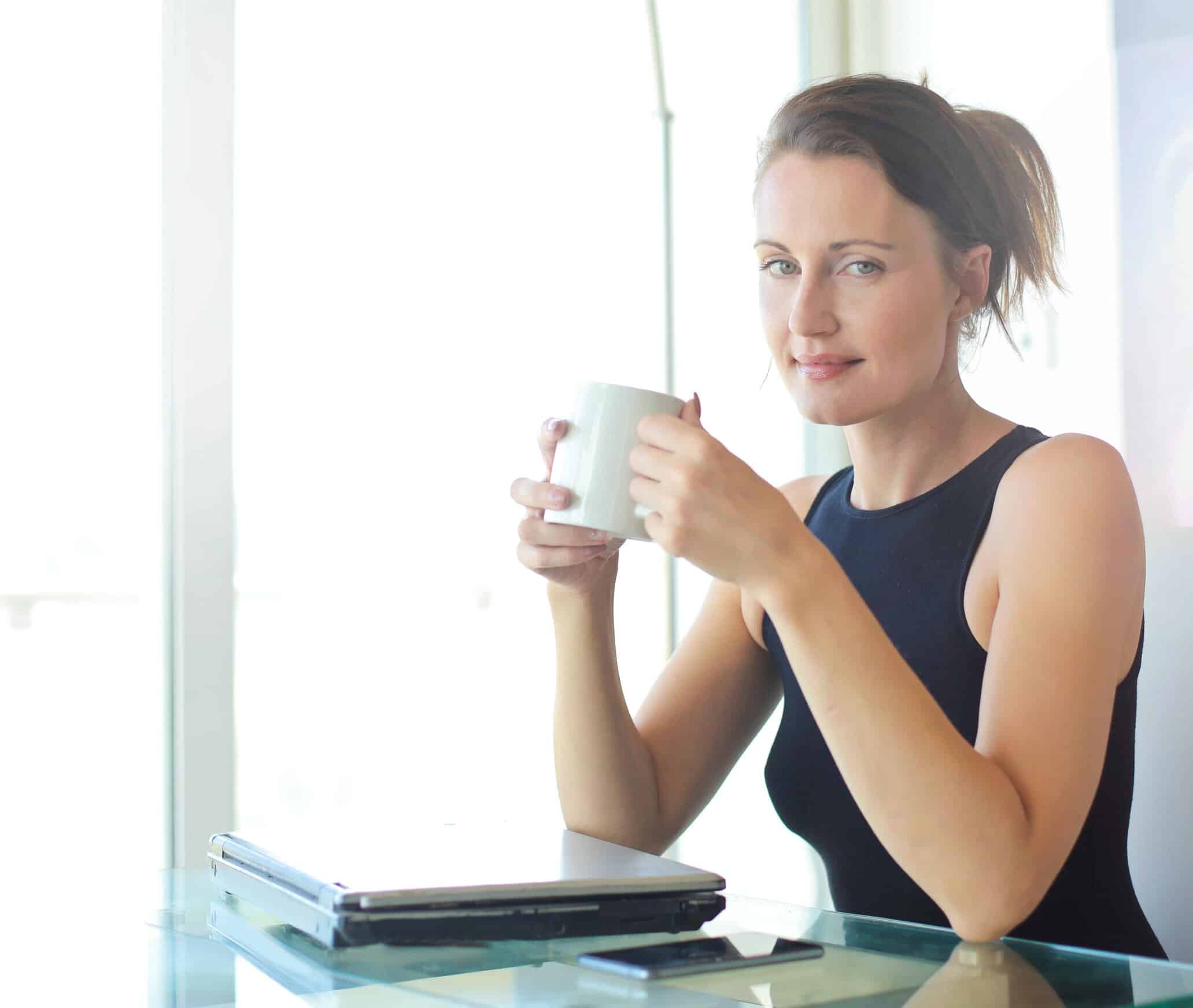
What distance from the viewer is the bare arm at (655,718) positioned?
1110 millimetres

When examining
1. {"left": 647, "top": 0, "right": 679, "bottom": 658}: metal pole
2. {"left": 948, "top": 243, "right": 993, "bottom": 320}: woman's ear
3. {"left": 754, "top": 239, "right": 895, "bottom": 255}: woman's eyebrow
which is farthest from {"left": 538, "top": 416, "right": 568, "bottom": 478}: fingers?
{"left": 647, "top": 0, "right": 679, "bottom": 658}: metal pole

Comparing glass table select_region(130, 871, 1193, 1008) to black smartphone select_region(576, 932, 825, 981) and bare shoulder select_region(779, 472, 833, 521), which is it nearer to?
black smartphone select_region(576, 932, 825, 981)

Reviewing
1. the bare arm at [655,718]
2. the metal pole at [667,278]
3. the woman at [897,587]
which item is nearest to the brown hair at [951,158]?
the woman at [897,587]

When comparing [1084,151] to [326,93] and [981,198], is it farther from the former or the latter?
[326,93]

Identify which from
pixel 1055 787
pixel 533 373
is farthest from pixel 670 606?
pixel 1055 787

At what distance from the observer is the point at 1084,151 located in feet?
5.02

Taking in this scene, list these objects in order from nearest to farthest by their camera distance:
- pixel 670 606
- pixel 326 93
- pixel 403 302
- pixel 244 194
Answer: pixel 244 194 → pixel 326 93 → pixel 403 302 → pixel 670 606

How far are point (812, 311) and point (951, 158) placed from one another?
20cm

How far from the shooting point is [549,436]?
89 centimetres

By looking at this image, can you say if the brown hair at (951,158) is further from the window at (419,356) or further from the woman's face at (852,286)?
the window at (419,356)

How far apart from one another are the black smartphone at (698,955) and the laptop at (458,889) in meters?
0.04

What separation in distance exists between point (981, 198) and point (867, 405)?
8.8 inches

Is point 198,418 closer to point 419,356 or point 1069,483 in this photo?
point 419,356

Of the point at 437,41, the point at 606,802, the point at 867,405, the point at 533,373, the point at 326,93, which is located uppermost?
the point at 437,41
